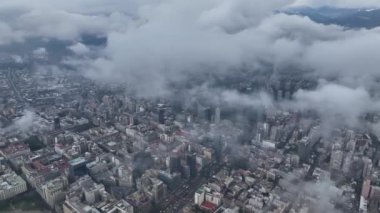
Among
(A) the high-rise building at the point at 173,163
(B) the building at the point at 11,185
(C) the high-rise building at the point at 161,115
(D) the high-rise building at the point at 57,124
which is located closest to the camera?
(B) the building at the point at 11,185

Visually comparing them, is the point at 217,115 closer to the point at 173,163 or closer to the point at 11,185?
the point at 173,163

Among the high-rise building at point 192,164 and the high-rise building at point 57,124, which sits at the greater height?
the high-rise building at point 57,124

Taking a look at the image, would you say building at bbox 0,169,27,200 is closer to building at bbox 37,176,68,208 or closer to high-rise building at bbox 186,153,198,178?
building at bbox 37,176,68,208

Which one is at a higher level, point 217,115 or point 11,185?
point 217,115

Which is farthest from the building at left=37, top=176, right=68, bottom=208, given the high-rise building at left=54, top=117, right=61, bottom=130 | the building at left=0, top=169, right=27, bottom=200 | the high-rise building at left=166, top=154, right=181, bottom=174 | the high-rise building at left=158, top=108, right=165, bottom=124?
the high-rise building at left=158, top=108, right=165, bottom=124

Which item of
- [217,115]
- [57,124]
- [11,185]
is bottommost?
[11,185]

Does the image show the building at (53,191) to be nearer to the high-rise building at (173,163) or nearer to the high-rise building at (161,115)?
the high-rise building at (173,163)

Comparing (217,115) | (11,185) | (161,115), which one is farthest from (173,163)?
(161,115)

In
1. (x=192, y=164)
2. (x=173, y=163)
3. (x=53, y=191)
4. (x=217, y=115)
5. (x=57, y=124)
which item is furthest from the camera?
(x=217, y=115)

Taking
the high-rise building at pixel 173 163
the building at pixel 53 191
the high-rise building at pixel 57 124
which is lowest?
the building at pixel 53 191

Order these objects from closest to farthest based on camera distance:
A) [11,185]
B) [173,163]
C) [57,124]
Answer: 1. [11,185]
2. [173,163]
3. [57,124]

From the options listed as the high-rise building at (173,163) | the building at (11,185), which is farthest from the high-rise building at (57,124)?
the high-rise building at (173,163)
